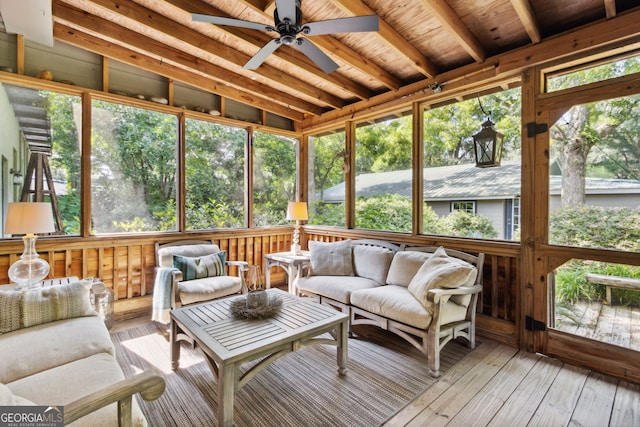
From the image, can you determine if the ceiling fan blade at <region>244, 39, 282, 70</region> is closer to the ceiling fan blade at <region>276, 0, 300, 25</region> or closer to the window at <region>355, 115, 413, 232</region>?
the ceiling fan blade at <region>276, 0, 300, 25</region>

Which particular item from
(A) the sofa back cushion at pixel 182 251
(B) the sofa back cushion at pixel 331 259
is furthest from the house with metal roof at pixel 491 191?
(A) the sofa back cushion at pixel 182 251

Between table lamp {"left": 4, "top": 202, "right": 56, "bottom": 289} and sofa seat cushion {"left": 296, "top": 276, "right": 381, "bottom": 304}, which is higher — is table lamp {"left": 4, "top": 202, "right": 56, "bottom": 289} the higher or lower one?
the higher one

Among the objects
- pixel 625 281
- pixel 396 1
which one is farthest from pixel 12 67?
pixel 625 281

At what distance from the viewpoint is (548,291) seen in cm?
282

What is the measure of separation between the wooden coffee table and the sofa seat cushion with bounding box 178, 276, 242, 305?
534mm

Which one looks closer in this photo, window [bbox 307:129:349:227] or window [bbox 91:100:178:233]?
window [bbox 91:100:178:233]

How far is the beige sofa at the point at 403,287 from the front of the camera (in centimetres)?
258

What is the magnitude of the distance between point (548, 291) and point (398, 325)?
57.6 inches

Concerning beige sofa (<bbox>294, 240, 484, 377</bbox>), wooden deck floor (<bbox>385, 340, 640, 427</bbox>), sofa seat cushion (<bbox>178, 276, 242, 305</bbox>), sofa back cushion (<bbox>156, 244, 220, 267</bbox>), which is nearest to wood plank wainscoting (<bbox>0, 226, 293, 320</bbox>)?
sofa back cushion (<bbox>156, 244, 220, 267</bbox>)

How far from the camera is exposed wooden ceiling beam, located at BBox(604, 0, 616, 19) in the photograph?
2.31 metres

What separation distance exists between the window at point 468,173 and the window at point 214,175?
2.80 meters

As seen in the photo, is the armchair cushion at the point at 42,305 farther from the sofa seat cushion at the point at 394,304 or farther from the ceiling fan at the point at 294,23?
the sofa seat cushion at the point at 394,304

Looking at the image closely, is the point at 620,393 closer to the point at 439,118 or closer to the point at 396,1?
the point at 439,118

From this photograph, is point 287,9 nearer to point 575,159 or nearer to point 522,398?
point 575,159
